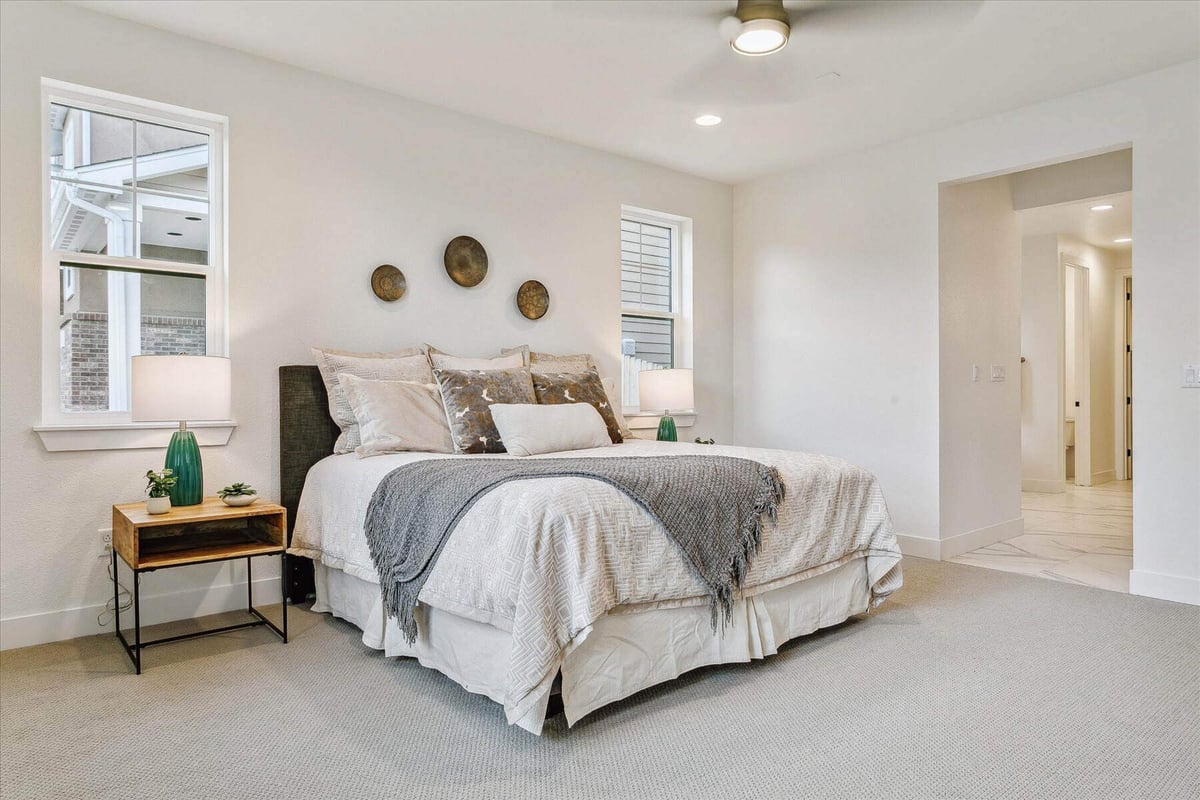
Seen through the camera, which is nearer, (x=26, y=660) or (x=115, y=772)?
(x=115, y=772)

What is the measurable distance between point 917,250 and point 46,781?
15.1 feet

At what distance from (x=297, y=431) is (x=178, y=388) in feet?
2.25

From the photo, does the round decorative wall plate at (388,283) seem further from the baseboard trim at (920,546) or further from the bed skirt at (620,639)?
the baseboard trim at (920,546)

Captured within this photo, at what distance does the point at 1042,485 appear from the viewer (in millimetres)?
7121

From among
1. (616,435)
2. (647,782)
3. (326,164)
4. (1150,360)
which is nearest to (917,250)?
(1150,360)

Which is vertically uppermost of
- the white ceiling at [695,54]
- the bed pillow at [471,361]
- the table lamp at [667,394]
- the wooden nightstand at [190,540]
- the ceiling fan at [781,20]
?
the white ceiling at [695,54]

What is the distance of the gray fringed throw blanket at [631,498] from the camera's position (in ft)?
7.36

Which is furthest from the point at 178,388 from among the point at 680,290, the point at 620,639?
the point at 680,290

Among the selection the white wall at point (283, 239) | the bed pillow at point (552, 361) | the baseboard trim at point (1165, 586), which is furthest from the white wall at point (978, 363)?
the bed pillow at point (552, 361)

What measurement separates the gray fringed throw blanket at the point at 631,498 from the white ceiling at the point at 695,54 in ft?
5.96

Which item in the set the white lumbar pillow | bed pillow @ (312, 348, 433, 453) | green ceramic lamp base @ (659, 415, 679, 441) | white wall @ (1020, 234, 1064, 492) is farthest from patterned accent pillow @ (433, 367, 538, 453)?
white wall @ (1020, 234, 1064, 492)

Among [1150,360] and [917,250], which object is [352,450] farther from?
[1150,360]

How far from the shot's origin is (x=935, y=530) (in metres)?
4.30

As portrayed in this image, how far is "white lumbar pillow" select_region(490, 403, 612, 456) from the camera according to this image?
320 cm
